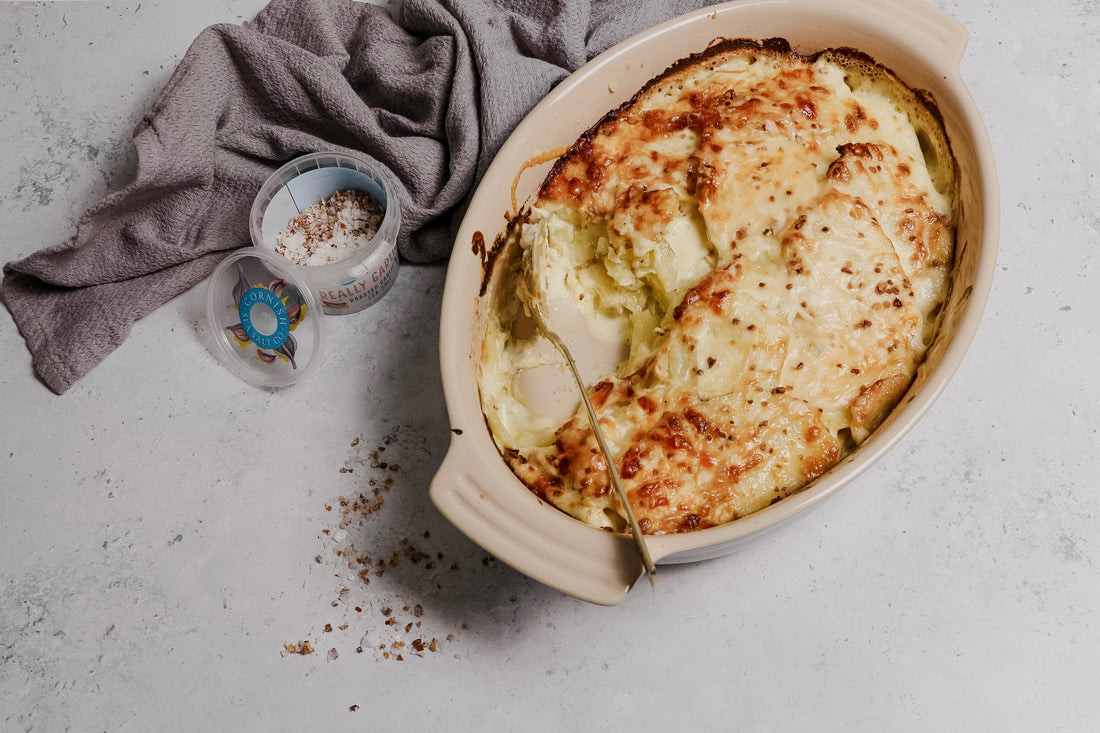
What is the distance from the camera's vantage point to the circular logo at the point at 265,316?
2.23 m

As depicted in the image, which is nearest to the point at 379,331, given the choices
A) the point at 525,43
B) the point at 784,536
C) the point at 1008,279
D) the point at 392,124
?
the point at 392,124

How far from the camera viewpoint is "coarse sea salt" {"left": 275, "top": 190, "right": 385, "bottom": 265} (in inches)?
91.7

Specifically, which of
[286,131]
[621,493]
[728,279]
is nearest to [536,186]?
[728,279]

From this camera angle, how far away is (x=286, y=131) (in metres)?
2.38

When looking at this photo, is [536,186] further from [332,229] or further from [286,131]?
[286,131]

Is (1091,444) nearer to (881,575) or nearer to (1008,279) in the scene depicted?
(1008,279)

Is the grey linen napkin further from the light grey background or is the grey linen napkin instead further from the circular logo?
the circular logo

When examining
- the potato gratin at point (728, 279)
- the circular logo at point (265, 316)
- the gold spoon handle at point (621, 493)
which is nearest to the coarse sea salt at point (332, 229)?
the circular logo at point (265, 316)

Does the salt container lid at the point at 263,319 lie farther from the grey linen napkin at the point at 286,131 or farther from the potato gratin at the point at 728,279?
the potato gratin at the point at 728,279

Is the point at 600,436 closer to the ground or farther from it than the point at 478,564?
farther from it

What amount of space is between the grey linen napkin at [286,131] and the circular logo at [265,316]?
25 cm

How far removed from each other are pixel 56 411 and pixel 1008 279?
251cm

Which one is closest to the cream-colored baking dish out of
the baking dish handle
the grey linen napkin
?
the baking dish handle

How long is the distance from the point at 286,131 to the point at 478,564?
125cm
